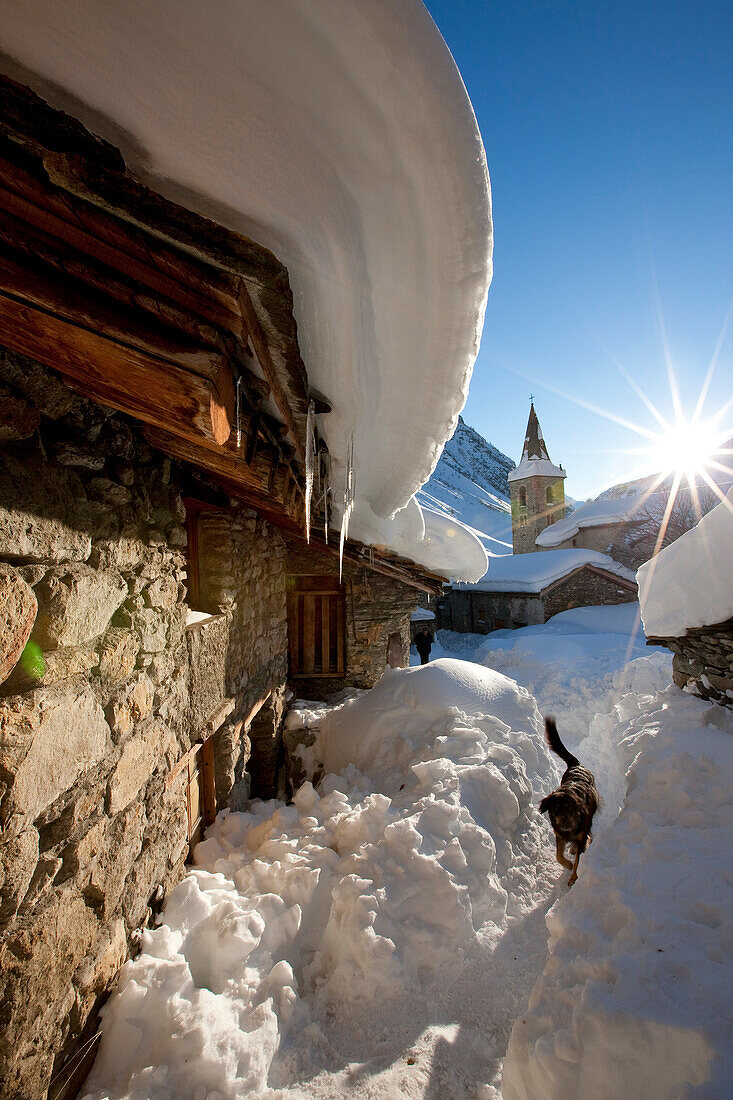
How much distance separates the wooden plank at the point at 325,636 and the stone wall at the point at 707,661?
15.2ft

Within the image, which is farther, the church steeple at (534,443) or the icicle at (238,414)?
the church steeple at (534,443)

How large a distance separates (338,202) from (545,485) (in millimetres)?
30041

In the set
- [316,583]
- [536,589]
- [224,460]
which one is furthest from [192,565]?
[536,589]

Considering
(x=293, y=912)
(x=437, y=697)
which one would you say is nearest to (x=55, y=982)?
(x=293, y=912)

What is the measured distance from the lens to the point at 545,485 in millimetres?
28391

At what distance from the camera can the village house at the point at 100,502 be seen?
107cm

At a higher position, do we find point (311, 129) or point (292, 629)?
point (311, 129)

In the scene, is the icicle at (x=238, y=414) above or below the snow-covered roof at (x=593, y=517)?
below

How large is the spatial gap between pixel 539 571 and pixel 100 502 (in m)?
17.2

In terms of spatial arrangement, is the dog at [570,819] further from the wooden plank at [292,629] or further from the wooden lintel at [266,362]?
the wooden plank at [292,629]

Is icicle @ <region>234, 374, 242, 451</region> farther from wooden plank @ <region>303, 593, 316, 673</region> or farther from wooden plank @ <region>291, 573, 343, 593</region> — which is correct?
wooden plank @ <region>303, 593, 316, 673</region>

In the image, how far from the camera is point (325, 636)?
6.86 meters

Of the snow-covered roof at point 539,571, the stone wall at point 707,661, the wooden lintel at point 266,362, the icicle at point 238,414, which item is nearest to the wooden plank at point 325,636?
the stone wall at point 707,661

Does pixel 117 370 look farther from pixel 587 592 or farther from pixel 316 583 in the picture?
pixel 587 592
